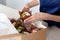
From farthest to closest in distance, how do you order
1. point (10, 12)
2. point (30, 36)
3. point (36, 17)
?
1. point (10, 12)
2. point (36, 17)
3. point (30, 36)

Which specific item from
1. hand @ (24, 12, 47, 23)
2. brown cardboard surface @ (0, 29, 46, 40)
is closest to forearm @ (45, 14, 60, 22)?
hand @ (24, 12, 47, 23)

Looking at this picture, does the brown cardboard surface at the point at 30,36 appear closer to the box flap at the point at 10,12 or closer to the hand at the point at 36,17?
the hand at the point at 36,17

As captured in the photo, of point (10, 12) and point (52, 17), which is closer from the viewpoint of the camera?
point (52, 17)

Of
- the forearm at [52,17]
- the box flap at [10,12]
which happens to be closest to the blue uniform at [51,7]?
the forearm at [52,17]

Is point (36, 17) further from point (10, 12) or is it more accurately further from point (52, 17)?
point (10, 12)

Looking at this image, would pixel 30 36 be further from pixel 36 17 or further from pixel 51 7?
pixel 51 7

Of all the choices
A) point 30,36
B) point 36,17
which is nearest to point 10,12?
point 36,17

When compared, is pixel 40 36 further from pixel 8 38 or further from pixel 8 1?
pixel 8 1

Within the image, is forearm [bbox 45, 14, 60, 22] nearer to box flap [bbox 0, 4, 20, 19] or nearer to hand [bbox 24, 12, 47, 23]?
hand [bbox 24, 12, 47, 23]

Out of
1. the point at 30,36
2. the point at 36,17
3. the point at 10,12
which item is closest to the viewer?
the point at 30,36

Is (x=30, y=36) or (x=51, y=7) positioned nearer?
(x=30, y=36)

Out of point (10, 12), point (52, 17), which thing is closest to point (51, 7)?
point (52, 17)

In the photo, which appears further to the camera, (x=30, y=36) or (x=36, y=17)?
(x=36, y=17)

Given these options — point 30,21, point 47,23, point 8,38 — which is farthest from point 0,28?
point 47,23
